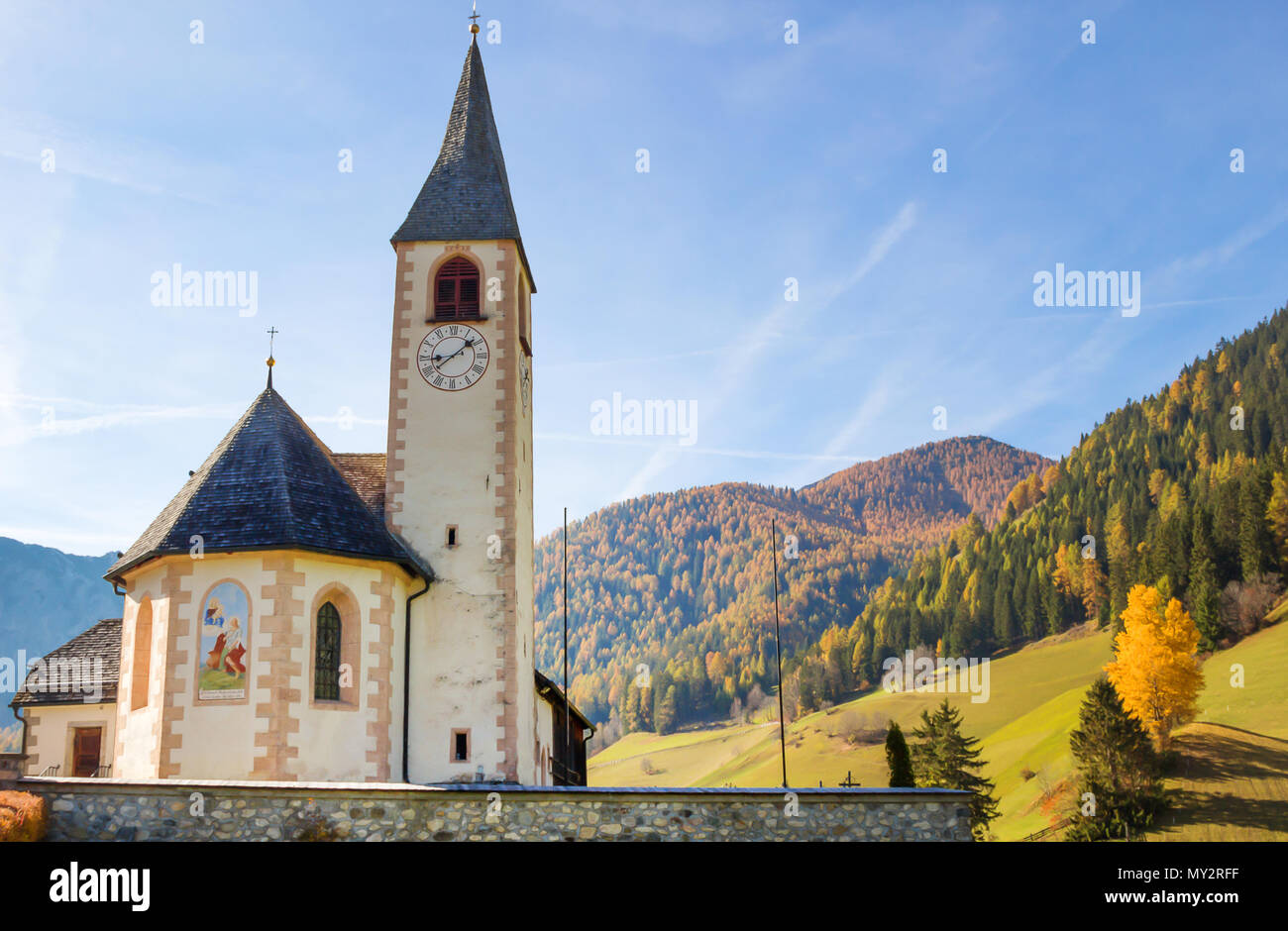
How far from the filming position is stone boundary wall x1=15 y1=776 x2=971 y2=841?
20047 millimetres

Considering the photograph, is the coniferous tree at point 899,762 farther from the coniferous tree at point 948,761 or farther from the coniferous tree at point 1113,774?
the coniferous tree at point 1113,774

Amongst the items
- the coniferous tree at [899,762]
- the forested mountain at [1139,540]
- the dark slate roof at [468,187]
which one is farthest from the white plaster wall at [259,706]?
the forested mountain at [1139,540]

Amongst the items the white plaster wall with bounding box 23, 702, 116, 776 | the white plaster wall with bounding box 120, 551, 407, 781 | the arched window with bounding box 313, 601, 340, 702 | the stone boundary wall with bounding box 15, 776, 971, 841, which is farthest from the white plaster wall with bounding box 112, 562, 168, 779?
the white plaster wall with bounding box 23, 702, 116, 776

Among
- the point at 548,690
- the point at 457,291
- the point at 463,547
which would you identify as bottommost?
the point at 548,690

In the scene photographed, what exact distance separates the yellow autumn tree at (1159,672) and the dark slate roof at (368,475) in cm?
8121

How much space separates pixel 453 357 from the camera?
33.6 metres

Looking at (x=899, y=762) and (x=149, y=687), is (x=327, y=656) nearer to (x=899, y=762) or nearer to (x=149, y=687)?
(x=149, y=687)

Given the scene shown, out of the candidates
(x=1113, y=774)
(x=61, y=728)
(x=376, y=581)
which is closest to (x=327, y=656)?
(x=376, y=581)

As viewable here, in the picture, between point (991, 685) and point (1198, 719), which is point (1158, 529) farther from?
point (1198, 719)

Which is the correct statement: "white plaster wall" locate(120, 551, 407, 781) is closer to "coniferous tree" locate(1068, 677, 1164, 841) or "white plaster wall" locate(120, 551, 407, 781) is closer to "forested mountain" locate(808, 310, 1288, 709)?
"coniferous tree" locate(1068, 677, 1164, 841)

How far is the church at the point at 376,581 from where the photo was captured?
2683 centimetres

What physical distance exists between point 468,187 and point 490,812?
21.4m
